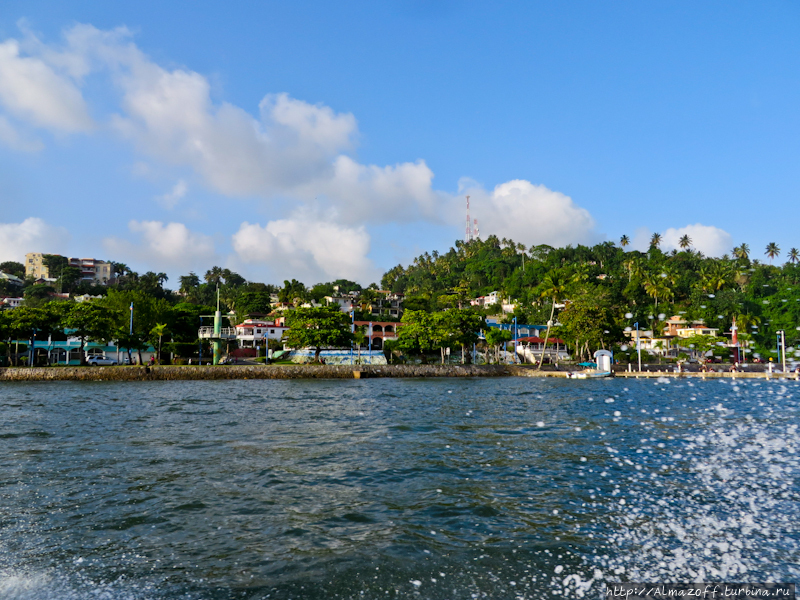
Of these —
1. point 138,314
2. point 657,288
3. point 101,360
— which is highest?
point 657,288

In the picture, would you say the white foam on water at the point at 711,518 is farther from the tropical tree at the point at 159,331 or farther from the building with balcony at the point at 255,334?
the building with balcony at the point at 255,334

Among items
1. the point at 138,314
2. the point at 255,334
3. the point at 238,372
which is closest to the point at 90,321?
the point at 138,314

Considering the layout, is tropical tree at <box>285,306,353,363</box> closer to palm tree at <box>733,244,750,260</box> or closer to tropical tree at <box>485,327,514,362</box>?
tropical tree at <box>485,327,514,362</box>

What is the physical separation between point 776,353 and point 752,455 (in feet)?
286

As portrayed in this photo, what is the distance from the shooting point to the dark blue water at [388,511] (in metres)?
6.71

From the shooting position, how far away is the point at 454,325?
75938 mm

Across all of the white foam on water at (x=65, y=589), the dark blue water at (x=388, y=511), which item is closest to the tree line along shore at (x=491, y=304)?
the dark blue water at (x=388, y=511)

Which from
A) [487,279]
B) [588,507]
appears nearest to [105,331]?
[588,507]

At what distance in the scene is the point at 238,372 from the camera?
212 ft

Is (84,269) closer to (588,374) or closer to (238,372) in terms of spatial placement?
(238,372)

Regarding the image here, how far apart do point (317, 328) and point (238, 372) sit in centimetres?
1180

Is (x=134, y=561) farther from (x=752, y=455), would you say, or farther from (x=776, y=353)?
(x=776, y=353)

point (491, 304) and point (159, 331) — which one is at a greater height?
point (491, 304)

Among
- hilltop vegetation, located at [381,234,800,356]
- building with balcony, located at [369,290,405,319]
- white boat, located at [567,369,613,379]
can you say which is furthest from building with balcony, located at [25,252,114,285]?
white boat, located at [567,369,613,379]
